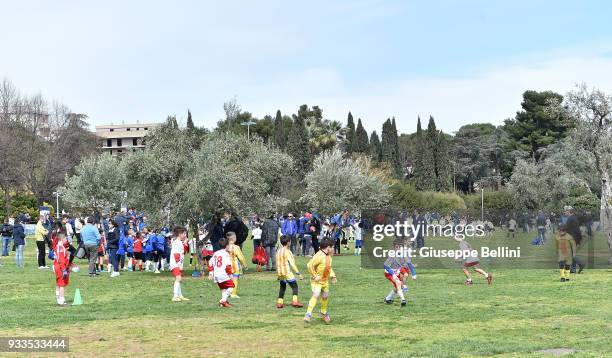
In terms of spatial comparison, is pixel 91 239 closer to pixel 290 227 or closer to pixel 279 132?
pixel 290 227

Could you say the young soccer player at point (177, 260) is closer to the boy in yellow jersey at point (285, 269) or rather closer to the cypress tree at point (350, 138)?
the boy in yellow jersey at point (285, 269)

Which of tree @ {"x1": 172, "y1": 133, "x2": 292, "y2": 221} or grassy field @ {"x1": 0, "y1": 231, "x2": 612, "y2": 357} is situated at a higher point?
tree @ {"x1": 172, "y1": 133, "x2": 292, "y2": 221}

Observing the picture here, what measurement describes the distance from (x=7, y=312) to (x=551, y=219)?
23.3 metres

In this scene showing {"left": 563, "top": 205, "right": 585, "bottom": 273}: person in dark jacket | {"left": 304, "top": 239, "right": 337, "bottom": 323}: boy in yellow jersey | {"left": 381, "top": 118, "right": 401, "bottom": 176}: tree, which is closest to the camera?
{"left": 304, "top": 239, "right": 337, "bottom": 323}: boy in yellow jersey

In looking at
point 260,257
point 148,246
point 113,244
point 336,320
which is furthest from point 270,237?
point 336,320

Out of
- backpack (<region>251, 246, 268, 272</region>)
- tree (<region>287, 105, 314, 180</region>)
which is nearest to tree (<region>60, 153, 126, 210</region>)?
tree (<region>287, 105, 314, 180</region>)

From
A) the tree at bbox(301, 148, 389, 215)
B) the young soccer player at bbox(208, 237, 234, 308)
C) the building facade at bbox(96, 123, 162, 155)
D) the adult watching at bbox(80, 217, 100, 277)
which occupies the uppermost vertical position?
the building facade at bbox(96, 123, 162, 155)

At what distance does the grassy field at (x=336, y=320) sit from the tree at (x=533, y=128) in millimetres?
74562

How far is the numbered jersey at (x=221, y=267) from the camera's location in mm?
16859

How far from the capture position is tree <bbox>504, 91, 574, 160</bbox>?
94387mm

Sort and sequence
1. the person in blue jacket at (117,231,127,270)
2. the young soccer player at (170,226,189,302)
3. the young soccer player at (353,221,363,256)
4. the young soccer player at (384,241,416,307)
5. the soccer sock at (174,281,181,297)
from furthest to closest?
the young soccer player at (353,221,363,256), the person in blue jacket at (117,231,127,270), the soccer sock at (174,281,181,297), the young soccer player at (170,226,189,302), the young soccer player at (384,241,416,307)

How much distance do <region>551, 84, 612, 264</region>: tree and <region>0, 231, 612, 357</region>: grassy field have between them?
326 inches

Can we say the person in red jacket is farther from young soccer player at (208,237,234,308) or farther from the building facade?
the building facade

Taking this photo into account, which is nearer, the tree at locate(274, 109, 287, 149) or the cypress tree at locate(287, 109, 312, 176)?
the cypress tree at locate(287, 109, 312, 176)
